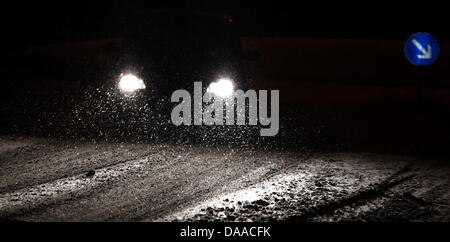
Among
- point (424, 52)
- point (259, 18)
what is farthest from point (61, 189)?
point (259, 18)

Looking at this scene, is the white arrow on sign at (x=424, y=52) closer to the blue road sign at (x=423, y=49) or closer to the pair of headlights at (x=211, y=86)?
the blue road sign at (x=423, y=49)

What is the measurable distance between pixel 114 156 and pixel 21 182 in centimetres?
139

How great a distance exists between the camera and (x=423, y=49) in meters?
10.8

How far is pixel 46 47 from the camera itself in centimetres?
2434

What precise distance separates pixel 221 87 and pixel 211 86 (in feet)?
0.52

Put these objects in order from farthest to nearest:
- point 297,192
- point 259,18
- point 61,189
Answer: point 259,18 → point 61,189 → point 297,192

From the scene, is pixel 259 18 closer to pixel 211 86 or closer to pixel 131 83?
pixel 211 86

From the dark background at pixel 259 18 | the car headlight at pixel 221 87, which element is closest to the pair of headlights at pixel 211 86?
the car headlight at pixel 221 87

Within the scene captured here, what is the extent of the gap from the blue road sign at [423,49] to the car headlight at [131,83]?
495 centimetres

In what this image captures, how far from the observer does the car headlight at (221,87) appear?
928 cm

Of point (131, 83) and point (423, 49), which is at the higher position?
point (423, 49)

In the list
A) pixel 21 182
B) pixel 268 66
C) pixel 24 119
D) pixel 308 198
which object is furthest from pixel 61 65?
pixel 308 198

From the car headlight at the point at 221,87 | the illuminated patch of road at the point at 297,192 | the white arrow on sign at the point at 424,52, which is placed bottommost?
the illuminated patch of road at the point at 297,192

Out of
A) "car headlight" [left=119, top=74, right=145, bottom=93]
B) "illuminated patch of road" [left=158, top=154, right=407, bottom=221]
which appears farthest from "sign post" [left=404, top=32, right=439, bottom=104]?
"car headlight" [left=119, top=74, right=145, bottom=93]
